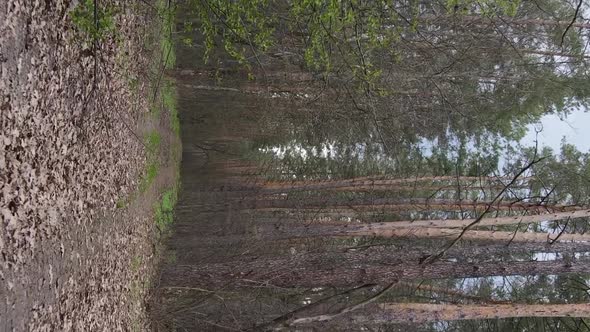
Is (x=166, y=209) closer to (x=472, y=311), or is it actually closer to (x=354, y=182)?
(x=354, y=182)

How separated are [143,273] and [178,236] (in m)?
4.50

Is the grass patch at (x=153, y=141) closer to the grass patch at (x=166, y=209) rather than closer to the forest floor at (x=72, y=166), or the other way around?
the forest floor at (x=72, y=166)

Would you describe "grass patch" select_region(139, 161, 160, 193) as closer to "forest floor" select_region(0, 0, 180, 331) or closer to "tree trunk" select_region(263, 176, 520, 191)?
"forest floor" select_region(0, 0, 180, 331)

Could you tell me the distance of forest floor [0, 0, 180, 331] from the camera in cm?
461

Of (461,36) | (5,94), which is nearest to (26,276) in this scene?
(5,94)

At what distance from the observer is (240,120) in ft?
59.9

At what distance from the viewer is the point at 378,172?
18266 mm

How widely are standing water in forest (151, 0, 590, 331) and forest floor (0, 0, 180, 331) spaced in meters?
1.27

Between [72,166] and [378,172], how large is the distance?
13.5m

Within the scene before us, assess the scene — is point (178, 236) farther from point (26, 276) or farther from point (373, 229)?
point (26, 276)

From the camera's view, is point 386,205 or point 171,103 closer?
point 171,103

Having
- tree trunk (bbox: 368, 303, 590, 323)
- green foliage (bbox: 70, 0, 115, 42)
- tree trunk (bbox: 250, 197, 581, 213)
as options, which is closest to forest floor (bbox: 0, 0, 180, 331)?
green foliage (bbox: 70, 0, 115, 42)

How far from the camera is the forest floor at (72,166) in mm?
4605

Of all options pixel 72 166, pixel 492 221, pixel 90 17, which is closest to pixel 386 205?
pixel 492 221
